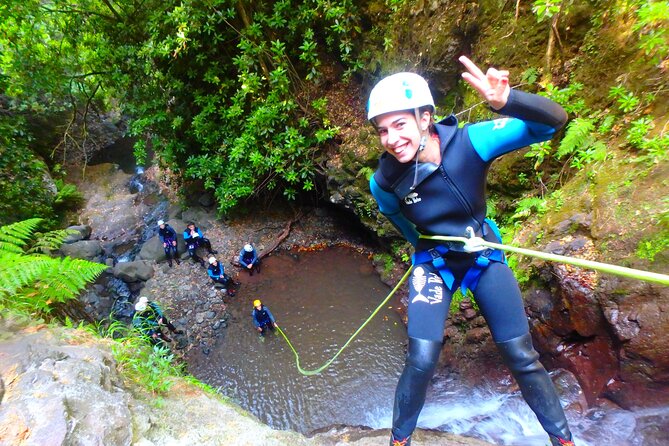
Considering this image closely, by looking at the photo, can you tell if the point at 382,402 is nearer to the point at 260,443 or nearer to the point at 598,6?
the point at 260,443

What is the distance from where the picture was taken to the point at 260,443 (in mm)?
2586

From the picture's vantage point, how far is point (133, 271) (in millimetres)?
8133

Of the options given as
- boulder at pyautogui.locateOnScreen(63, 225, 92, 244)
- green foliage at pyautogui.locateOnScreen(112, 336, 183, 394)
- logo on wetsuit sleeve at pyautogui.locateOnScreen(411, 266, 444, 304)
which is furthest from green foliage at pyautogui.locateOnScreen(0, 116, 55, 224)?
logo on wetsuit sleeve at pyautogui.locateOnScreen(411, 266, 444, 304)

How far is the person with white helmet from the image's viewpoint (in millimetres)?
7457

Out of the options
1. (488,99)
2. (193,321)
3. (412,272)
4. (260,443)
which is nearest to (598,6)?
(488,99)

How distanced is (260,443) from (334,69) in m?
7.15

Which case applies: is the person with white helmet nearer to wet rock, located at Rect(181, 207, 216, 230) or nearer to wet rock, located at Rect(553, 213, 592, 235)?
wet rock, located at Rect(181, 207, 216, 230)

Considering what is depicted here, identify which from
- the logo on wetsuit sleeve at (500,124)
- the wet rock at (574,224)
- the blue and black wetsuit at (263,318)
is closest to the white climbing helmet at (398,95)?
the logo on wetsuit sleeve at (500,124)

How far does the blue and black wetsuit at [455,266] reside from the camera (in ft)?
6.91

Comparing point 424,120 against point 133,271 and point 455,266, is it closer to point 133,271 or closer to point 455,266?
point 455,266

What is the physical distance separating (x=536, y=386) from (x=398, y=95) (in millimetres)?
2058

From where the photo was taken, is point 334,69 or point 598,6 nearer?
point 598,6

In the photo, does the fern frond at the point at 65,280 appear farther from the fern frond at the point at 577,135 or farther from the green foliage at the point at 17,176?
the green foliage at the point at 17,176

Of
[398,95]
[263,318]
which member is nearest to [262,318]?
[263,318]
